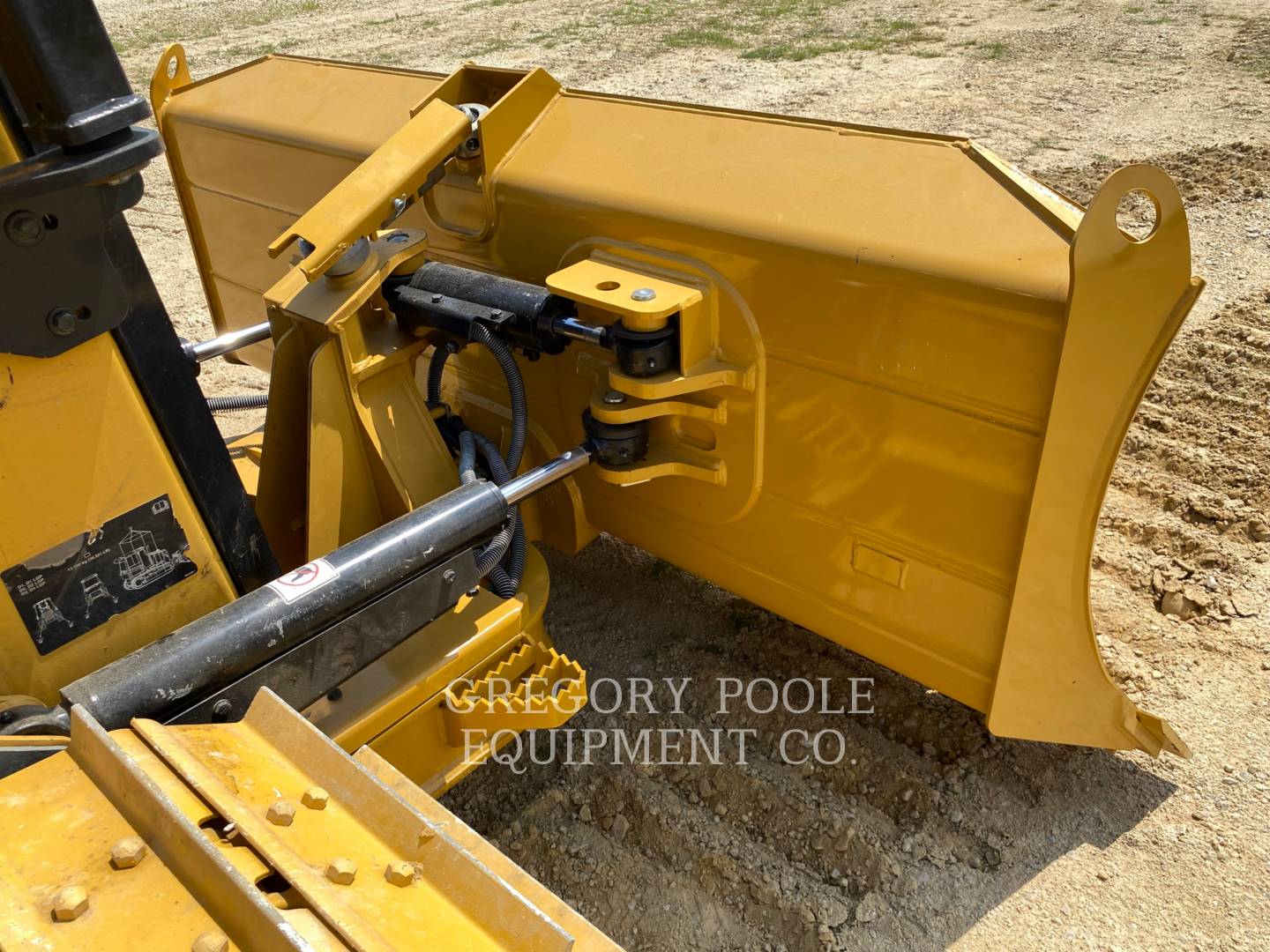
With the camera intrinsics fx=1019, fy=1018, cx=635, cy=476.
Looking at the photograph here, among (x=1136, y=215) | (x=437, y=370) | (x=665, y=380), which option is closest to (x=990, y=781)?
(x=665, y=380)

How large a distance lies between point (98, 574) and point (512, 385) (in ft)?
2.89

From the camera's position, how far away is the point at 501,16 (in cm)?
1273

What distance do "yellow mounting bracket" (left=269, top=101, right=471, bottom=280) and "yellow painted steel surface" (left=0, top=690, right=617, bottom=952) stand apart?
103 centimetres

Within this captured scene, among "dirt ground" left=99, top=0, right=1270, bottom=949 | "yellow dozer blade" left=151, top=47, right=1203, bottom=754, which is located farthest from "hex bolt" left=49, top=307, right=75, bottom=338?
"dirt ground" left=99, top=0, right=1270, bottom=949

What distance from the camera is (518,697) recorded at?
206 centimetres

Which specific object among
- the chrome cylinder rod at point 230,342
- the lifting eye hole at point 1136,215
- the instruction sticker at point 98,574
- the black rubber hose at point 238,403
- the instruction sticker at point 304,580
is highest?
the instruction sticker at point 98,574

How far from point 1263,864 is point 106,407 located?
2430 millimetres

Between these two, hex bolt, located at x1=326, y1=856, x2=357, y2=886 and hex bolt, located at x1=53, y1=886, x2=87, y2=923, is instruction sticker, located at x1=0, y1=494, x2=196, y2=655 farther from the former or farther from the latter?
hex bolt, located at x1=326, y1=856, x2=357, y2=886

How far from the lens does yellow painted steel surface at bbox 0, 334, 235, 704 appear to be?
146 centimetres

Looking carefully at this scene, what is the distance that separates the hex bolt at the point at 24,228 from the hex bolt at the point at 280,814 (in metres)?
0.80

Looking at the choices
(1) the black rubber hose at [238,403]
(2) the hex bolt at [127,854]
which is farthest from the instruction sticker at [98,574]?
(1) the black rubber hose at [238,403]

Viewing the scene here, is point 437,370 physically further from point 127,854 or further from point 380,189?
point 127,854

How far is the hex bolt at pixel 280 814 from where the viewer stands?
3.90ft

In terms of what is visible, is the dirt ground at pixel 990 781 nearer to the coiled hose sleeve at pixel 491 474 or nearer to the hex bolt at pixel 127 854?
the coiled hose sleeve at pixel 491 474
